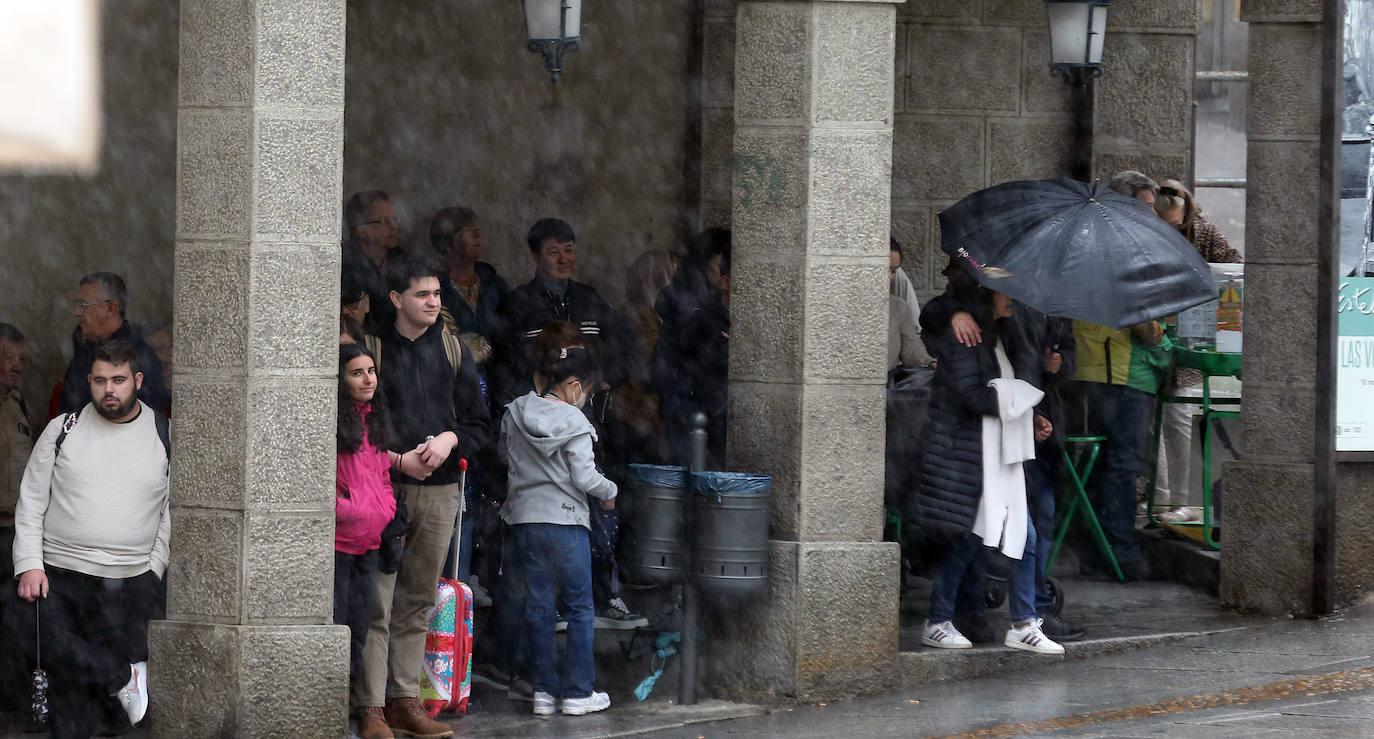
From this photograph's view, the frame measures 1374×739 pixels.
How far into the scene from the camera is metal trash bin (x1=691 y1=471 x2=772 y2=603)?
8.38m

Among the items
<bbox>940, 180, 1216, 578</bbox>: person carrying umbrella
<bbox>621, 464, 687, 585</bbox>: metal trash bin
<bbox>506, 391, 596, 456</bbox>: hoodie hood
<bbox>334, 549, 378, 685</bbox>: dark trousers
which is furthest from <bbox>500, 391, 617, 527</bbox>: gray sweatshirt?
<bbox>940, 180, 1216, 578</bbox>: person carrying umbrella

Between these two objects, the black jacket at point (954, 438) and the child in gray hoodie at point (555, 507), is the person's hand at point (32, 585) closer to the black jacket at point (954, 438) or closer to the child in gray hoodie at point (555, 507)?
the child in gray hoodie at point (555, 507)

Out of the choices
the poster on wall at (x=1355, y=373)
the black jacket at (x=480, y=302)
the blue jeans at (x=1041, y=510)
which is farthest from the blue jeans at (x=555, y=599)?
the poster on wall at (x=1355, y=373)

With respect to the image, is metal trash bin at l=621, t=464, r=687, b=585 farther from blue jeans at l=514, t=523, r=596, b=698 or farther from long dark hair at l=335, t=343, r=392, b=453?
long dark hair at l=335, t=343, r=392, b=453

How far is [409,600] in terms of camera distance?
808 cm

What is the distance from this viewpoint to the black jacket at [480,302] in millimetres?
9328

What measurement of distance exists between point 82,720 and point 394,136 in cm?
475

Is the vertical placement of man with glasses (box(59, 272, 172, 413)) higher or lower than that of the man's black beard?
higher

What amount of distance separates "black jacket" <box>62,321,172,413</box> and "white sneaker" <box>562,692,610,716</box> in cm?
212

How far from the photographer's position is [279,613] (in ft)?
25.1

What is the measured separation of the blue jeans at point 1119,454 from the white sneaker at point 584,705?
3784 millimetres

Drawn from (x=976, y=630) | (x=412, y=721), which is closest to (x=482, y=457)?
(x=412, y=721)

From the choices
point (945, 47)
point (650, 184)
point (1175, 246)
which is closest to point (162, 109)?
point (650, 184)

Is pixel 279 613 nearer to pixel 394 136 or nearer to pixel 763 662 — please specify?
pixel 763 662
